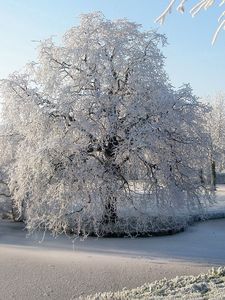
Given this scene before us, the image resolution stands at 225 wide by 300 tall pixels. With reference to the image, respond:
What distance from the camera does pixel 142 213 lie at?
15.9m

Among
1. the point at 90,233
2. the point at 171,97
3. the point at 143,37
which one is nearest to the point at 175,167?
the point at 171,97

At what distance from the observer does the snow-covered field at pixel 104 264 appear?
28.4ft

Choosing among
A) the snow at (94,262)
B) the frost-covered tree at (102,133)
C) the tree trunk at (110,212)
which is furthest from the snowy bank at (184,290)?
the tree trunk at (110,212)

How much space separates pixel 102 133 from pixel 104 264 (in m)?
5.70

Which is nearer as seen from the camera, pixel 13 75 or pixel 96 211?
pixel 96 211

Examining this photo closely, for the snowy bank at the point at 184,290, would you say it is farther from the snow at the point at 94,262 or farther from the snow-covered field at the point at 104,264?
the snow at the point at 94,262

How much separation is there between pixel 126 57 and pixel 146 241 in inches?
262

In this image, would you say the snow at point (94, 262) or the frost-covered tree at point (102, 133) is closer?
the snow at point (94, 262)

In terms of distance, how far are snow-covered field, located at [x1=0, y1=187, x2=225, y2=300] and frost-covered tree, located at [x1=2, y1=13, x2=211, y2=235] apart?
1.18 metres

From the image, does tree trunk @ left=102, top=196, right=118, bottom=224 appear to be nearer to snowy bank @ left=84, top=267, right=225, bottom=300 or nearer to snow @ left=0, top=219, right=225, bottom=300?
snow @ left=0, top=219, right=225, bottom=300

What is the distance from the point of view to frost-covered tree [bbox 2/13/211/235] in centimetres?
1519

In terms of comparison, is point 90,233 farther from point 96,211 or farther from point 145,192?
point 145,192

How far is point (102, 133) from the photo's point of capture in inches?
614

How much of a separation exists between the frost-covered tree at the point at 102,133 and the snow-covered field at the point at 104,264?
1.18 m
